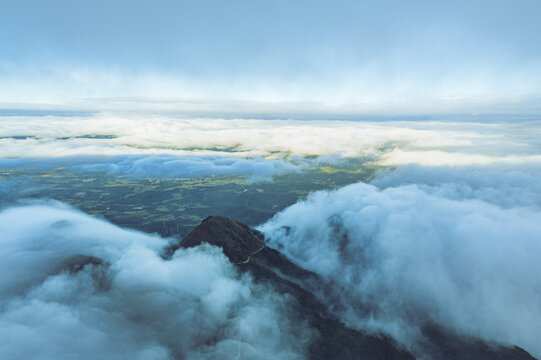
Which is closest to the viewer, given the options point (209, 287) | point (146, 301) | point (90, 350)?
point (90, 350)

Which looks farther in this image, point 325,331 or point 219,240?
point 219,240

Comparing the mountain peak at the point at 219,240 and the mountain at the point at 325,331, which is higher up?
the mountain peak at the point at 219,240

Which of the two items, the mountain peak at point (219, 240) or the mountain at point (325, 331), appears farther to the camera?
the mountain peak at point (219, 240)

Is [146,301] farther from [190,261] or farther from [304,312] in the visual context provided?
[304,312]

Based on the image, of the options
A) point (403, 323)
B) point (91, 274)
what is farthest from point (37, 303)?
point (403, 323)

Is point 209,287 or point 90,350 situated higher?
point 90,350

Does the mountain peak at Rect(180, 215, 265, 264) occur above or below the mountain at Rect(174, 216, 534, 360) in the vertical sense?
above

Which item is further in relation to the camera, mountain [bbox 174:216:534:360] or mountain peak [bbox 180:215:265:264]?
mountain peak [bbox 180:215:265:264]

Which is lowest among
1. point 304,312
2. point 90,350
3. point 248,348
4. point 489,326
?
point 489,326
